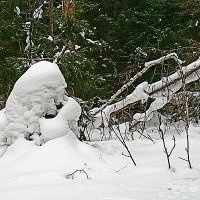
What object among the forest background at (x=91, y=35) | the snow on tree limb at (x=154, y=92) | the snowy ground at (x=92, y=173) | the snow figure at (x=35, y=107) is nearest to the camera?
the snowy ground at (x=92, y=173)

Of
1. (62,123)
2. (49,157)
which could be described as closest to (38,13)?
(62,123)

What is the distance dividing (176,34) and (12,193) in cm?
951

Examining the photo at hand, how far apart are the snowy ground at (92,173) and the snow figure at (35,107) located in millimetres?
Result: 250

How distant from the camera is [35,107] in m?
6.34

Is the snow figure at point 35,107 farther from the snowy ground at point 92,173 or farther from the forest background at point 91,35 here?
the forest background at point 91,35

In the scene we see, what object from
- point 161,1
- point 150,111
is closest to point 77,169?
point 150,111

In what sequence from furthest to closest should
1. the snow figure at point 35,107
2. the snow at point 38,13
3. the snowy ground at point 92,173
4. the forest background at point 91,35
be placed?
1. the snow at point 38,13
2. the forest background at point 91,35
3. the snow figure at point 35,107
4. the snowy ground at point 92,173

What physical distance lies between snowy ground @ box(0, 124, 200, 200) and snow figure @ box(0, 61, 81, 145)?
250mm

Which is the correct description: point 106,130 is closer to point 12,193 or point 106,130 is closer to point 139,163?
point 139,163

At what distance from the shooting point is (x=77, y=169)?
16.5 feet

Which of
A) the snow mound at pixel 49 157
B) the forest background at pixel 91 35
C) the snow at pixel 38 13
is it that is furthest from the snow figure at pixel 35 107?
the snow at pixel 38 13

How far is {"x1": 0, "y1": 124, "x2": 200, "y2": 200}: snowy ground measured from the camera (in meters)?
4.06

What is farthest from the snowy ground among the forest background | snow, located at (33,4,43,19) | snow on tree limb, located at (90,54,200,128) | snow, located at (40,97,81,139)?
snow, located at (33,4,43,19)

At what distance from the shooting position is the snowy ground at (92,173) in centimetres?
406
